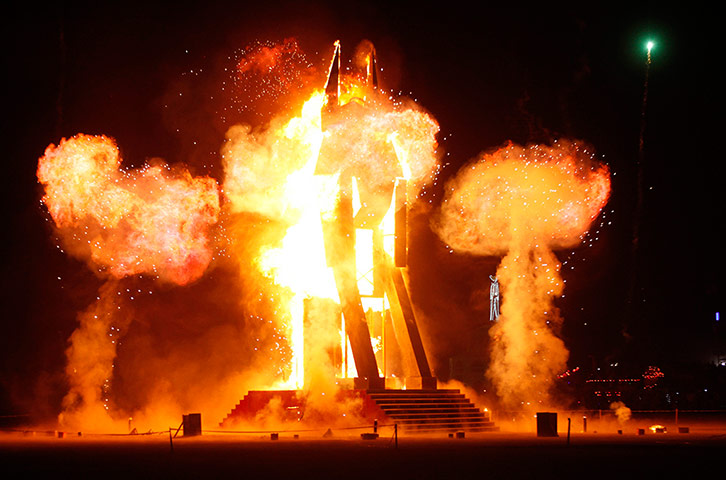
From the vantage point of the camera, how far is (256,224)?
36500 mm

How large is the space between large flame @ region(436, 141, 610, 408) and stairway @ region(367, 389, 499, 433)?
2783mm

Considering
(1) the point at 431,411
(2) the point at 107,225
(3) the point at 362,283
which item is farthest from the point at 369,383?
(2) the point at 107,225

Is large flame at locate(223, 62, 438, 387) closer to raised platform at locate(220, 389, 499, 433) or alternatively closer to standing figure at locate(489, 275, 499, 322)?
raised platform at locate(220, 389, 499, 433)

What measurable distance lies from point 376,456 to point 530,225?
1517cm

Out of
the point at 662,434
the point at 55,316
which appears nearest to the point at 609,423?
the point at 662,434

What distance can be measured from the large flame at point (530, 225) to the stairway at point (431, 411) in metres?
2.78

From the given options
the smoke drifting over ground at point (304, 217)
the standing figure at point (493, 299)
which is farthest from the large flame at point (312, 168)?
the standing figure at point (493, 299)

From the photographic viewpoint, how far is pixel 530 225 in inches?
1308

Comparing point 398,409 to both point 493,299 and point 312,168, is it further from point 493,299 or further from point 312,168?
point 493,299

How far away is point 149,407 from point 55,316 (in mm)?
5331

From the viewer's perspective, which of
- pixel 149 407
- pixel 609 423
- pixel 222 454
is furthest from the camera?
pixel 149 407

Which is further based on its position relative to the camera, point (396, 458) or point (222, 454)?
point (222, 454)

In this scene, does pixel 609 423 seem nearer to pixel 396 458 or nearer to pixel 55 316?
pixel 396 458

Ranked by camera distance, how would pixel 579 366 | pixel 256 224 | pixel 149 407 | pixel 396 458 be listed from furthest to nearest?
pixel 579 366, pixel 149 407, pixel 256 224, pixel 396 458
